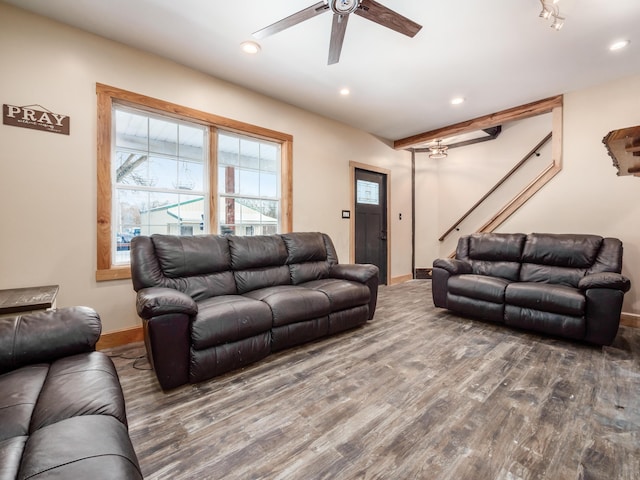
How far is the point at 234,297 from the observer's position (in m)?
2.52

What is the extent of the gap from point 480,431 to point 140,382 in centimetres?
223

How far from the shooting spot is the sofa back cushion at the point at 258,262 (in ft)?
9.53

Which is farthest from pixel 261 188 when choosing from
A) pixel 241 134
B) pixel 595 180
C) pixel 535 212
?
pixel 595 180

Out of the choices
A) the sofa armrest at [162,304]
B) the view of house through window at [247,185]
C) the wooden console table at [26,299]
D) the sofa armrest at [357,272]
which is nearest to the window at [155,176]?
the view of house through window at [247,185]

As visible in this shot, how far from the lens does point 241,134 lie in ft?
11.7

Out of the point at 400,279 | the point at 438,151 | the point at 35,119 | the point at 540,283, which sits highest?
the point at 438,151

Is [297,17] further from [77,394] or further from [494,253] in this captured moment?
[494,253]

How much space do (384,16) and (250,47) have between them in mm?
1357

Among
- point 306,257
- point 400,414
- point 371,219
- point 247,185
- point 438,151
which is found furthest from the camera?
point 438,151

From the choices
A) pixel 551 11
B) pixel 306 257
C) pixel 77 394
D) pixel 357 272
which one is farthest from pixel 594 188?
pixel 77 394

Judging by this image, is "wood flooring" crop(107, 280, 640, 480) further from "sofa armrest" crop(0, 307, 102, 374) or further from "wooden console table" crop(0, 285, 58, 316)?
"wooden console table" crop(0, 285, 58, 316)

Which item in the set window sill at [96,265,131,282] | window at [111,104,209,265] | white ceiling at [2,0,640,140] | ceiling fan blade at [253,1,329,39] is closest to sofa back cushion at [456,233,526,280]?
white ceiling at [2,0,640,140]

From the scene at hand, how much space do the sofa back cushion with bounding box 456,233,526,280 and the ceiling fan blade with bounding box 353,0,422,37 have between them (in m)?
2.76

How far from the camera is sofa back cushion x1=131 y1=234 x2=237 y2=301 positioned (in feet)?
7.80
